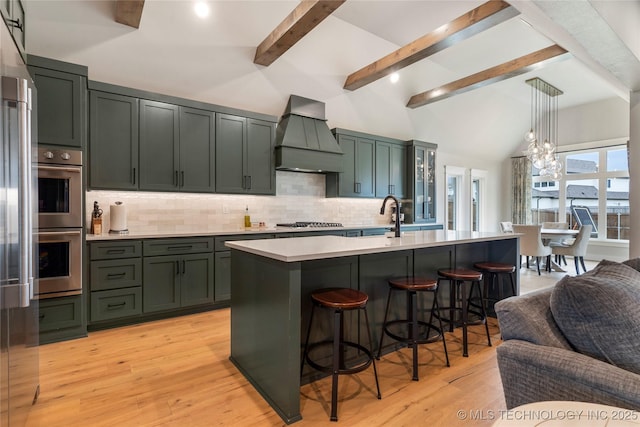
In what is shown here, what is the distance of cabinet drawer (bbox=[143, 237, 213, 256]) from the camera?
3377 mm

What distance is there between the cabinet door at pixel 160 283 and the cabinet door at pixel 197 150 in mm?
970

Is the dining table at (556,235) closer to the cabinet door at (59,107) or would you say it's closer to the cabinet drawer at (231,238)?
the cabinet drawer at (231,238)

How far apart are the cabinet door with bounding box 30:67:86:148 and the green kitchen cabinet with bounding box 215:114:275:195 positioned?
4.97 feet

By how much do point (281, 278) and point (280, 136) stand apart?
3.21m

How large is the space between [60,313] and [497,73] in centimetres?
635

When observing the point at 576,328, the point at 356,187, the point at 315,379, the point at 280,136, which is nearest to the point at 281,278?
the point at 315,379

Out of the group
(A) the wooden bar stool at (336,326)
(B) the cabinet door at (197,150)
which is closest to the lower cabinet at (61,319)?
(B) the cabinet door at (197,150)

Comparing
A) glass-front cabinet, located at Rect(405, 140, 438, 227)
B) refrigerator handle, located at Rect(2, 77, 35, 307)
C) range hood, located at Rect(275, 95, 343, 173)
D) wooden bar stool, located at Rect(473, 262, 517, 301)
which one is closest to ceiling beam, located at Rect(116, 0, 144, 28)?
range hood, located at Rect(275, 95, 343, 173)

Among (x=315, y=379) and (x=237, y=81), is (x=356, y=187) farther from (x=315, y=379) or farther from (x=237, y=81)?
(x=315, y=379)

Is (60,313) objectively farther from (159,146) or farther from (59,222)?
(159,146)

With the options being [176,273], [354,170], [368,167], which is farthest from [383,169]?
[176,273]

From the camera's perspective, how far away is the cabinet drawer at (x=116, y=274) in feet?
10.2

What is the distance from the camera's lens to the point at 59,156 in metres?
2.81

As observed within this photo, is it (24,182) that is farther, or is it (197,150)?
(197,150)
